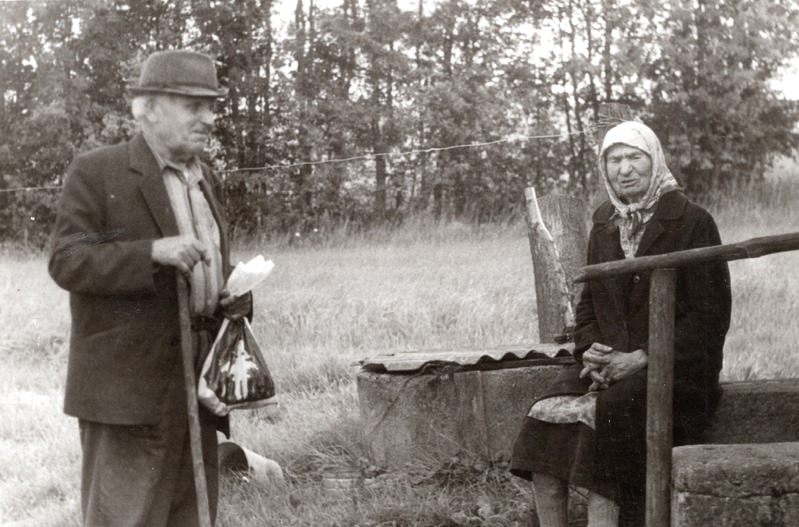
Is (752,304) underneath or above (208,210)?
underneath

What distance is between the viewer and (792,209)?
33.0 feet

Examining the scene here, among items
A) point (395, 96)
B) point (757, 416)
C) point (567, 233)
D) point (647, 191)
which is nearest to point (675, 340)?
point (647, 191)

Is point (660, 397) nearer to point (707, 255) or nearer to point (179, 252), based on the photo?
point (707, 255)

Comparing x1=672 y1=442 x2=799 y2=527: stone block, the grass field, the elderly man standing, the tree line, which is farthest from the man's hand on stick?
the tree line

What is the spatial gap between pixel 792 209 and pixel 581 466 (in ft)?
23.5

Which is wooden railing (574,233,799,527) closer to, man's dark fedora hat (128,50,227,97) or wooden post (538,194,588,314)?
man's dark fedora hat (128,50,227,97)

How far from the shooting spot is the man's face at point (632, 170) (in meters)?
4.07

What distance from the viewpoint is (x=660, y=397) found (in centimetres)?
344

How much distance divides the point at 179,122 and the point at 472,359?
96.0 inches

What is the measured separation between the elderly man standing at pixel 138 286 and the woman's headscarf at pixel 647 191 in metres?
1.67

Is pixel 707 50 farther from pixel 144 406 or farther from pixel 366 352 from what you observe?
pixel 144 406

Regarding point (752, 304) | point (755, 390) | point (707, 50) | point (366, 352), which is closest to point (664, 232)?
point (755, 390)

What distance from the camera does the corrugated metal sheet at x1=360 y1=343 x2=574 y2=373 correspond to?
17.6 feet

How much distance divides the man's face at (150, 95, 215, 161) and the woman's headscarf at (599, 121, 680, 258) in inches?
66.5
